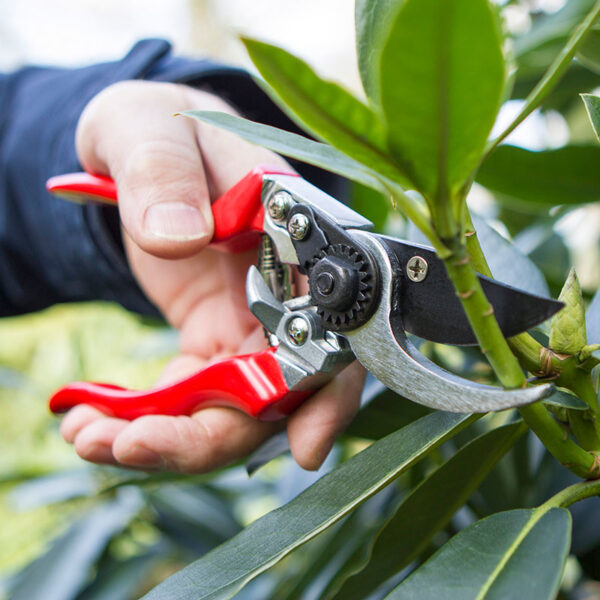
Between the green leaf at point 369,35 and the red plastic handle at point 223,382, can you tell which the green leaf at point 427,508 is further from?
the green leaf at point 369,35

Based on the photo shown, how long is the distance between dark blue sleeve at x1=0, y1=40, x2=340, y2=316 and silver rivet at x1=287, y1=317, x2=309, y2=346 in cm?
47

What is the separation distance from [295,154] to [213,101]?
0.63 m

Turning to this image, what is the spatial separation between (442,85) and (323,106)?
0.18 ft

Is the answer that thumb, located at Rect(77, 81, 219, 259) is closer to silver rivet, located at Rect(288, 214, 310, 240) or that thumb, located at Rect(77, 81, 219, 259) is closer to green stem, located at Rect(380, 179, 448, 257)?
silver rivet, located at Rect(288, 214, 310, 240)

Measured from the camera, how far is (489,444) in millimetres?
500

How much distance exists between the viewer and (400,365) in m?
0.46

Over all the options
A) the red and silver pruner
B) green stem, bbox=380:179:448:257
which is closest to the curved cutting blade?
the red and silver pruner

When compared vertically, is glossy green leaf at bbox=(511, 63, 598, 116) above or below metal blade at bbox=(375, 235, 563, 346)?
above

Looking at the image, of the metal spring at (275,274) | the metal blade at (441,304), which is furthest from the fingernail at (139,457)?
the metal blade at (441,304)

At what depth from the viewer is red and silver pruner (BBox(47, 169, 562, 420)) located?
16.8 inches

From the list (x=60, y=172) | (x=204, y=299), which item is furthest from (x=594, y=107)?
(x=60, y=172)

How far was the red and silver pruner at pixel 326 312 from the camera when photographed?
0.43m

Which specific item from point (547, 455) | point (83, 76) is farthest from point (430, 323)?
point (83, 76)

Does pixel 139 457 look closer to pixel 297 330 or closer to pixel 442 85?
pixel 297 330
